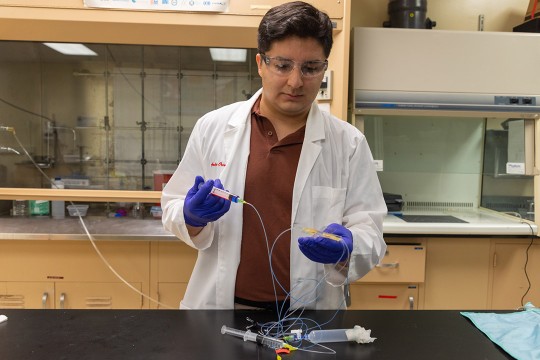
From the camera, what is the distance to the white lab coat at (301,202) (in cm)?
110

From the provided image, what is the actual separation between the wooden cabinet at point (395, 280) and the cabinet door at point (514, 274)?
1.56 ft

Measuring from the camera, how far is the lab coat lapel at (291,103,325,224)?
1145mm

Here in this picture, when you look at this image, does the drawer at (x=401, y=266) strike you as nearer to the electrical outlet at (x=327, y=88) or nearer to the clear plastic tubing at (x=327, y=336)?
the electrical outlet at (x=327, y=88)

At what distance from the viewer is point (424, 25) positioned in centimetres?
240

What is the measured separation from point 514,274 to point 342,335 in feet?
6.08

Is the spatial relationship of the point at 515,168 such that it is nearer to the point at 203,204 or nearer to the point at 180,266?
the point at 180,266

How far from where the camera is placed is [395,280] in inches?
84.7

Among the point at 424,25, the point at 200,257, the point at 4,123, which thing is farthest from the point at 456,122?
the point at 4,123

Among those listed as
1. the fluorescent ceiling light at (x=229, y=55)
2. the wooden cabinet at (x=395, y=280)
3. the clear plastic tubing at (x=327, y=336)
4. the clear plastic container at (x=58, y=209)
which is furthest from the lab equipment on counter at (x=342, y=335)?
the fluorescent ceiling light at (x=229, y=55)

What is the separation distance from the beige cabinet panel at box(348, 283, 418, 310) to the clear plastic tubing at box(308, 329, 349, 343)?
1.35m

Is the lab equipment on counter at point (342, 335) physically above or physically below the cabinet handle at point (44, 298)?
above

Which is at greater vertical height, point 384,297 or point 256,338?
point 256,338

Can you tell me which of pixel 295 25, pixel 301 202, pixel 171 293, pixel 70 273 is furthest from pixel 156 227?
pixel 295 25

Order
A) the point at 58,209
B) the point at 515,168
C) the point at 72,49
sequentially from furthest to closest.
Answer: the point at 72,49 → the point at 58,209 → the point at 515,168
